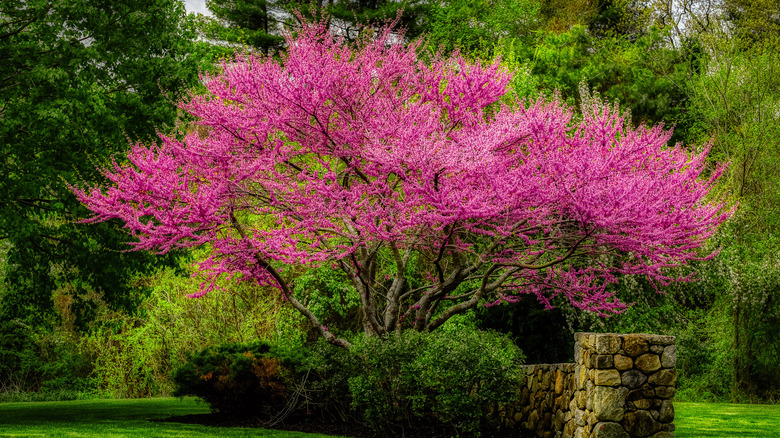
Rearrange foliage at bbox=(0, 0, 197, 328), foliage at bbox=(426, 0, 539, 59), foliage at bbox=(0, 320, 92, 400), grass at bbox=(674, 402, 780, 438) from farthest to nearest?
foliage at bbox=(426, 0, 539, 59) < foliage at bbox=(0, 320, 92, 400) < grass at bbox=(674, 402, 780, 438) < foliage at bbox=(0, 0, 197, 328)

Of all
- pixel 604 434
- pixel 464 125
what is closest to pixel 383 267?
pixel 464 125

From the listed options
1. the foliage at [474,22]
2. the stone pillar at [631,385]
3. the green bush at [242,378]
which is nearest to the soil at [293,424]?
the green bush at [242,378]

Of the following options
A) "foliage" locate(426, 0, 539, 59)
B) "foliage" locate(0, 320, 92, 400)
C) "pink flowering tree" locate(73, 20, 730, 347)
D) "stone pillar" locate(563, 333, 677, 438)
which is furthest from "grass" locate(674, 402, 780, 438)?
"foliage" locate(426, 0, 539, 59)

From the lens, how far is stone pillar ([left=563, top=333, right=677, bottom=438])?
26.8ft

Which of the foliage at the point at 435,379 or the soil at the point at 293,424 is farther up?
the foliage at the point at 435,379

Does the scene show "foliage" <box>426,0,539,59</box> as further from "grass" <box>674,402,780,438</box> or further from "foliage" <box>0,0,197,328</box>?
"foliage" <box>0,0,197,328</box>

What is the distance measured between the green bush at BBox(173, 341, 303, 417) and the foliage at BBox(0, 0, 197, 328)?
168 centimetres

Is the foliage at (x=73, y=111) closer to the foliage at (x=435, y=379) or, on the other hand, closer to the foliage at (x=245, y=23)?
the foliage at (x=435, y=379)

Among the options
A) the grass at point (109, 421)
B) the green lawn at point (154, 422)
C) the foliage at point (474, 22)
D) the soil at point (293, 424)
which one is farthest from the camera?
the foliage at point (474, 22)

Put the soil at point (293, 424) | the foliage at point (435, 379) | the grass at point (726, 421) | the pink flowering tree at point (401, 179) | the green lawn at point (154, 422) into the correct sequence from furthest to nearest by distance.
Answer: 1. the grass at point (726, 421)
2. the soil at point (293, 424)
3. the green lawn at point (154, 422)
4. the pink flowering tree at point (401, 179)
5. the foliage at point (435, 379)

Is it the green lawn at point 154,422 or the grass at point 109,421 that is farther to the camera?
the green lawn at point 154,422

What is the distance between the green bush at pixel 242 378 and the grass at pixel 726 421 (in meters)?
6.07

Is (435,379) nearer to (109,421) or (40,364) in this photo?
(109,421)

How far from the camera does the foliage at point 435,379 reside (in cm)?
931
